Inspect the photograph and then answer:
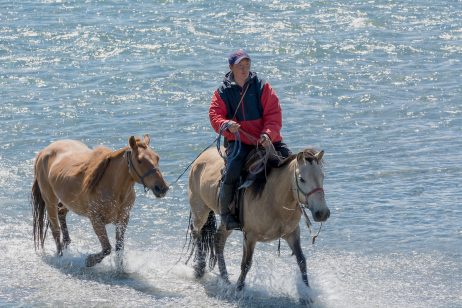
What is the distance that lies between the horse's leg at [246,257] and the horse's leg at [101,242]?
138 cm

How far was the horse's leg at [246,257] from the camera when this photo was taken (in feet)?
29.8

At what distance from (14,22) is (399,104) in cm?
1057

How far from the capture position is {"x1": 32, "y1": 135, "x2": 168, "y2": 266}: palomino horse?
9336mm

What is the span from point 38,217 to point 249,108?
3.08 meters

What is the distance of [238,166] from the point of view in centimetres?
898

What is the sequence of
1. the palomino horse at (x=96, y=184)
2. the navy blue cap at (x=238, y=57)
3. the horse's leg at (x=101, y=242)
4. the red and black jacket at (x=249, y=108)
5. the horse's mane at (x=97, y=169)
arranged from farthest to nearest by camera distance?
the horse's mane at (x=97, y=169) → the horse's leg at (x=101, y=242) → the palomino horse at (x=96, y=184) → the red and black jacket at (x=249, y=108) → the navy blue cap at (x=238, y=57)

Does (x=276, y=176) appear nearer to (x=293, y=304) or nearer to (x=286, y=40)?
(x=293, y=304)

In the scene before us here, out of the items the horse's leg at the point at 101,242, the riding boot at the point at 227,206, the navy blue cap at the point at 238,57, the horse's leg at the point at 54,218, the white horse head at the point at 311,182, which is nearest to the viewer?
the white horse head at the point at 311,182

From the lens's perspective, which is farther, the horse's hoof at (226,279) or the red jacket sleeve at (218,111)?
the horse's hoof at (226,279)

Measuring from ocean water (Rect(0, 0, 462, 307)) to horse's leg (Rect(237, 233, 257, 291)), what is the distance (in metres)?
0.14

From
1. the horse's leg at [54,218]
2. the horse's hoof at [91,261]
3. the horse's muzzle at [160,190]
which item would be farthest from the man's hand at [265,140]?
the horse's leg at [54,218]

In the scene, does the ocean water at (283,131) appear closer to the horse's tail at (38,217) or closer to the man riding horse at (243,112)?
the horse's tail at (38,217)

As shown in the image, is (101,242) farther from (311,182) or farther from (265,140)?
(311,182)

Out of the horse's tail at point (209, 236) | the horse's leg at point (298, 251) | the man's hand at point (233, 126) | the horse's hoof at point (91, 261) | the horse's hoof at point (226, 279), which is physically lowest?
the horse's hoof at point (226, 279)
